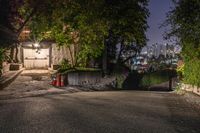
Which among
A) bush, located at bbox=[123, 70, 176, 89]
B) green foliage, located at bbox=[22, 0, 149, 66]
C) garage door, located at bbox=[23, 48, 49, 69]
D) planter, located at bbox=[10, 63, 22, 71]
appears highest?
green foliage, located at bbox=[22, 0, 149, 66]

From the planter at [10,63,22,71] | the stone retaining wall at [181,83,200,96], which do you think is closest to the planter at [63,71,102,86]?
the stone retaining wall at [181,83,200,96]

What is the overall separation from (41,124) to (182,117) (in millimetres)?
4934

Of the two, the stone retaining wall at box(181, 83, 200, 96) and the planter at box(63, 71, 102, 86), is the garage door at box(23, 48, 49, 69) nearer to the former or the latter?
the planter at box(63, 71, 102, 86)

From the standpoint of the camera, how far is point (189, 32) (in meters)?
20.5

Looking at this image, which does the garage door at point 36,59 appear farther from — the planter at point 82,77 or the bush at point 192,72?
the bush at point 192,72

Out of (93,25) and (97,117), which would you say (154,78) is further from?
(97,117)

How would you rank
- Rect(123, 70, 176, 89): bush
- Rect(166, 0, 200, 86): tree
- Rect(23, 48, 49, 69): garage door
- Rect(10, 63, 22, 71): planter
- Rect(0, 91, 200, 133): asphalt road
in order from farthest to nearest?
Rect(23, 48, 49, 69): garage door
Rect(123, 70, 176, 89): bush
Rect(10, 63, 22, 71): planter
Rect(166, 0, 200, 86): tree
Rect(0, 91, 200, 133): asphalt road

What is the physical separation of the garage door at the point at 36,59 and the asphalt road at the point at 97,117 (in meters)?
25.3

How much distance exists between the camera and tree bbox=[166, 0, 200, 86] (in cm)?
2003

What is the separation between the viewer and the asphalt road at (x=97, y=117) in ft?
34.7

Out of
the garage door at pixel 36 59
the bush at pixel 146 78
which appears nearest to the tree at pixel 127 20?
the bush at pixel 146 78

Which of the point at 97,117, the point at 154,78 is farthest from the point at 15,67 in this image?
Result: the point at 97,117

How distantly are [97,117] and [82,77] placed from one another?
17472mm

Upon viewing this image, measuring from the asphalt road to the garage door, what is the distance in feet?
83.1
